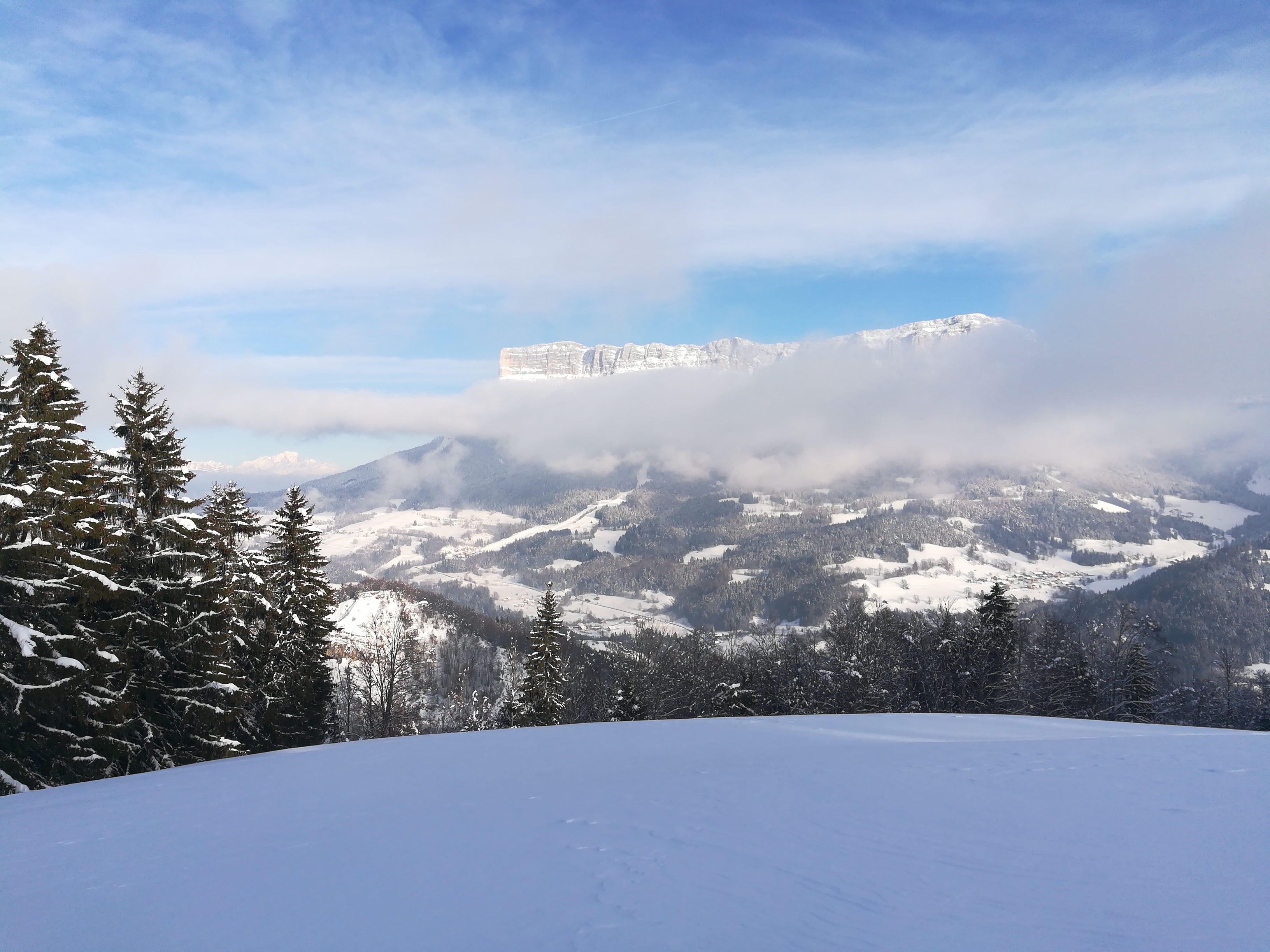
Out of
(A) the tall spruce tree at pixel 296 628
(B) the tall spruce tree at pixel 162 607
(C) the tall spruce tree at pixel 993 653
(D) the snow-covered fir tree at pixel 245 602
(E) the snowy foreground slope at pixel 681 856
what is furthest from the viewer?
(C) the tall spruce tree at pixel 993 653

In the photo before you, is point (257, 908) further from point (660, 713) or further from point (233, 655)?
point (660, 713)

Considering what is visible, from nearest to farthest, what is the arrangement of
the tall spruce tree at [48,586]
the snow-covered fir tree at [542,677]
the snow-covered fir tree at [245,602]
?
the tall spruce tree at [48,586], the snow-covered fir tree at [245,602], the snow-covered fir tree at [542,677]

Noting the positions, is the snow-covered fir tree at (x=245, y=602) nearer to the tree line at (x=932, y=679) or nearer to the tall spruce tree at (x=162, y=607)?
the tall spruce tree at (x=162, y=607)

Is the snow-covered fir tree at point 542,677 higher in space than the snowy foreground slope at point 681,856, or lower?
lower

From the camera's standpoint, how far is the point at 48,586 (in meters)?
13.3

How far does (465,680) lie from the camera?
378ft

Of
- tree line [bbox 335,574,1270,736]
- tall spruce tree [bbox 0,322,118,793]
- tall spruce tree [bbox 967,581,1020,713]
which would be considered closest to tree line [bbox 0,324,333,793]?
tall spruce tree [bbox 0,322,118,793]

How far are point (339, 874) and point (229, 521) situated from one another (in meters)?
20.1

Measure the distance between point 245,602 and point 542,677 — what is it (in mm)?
14624

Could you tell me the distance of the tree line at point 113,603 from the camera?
43.4 ft

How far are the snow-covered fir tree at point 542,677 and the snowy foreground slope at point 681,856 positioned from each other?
2203 cm

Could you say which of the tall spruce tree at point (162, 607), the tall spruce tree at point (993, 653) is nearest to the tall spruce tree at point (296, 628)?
the tall spruce tree at point (162, 607)

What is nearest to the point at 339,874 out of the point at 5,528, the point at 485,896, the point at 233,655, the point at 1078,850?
the point at 485,896

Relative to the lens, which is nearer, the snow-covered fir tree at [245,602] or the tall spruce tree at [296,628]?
the snow-covered fir tree at [245,602]
